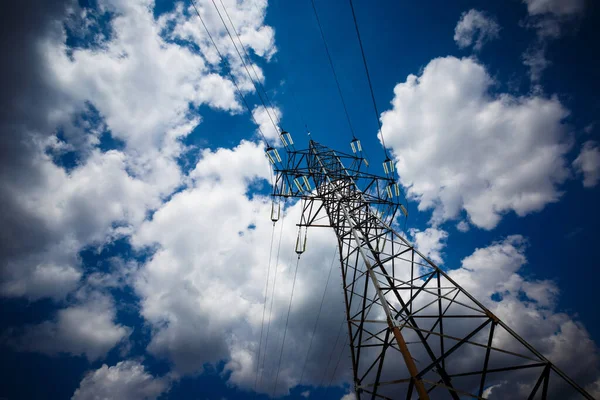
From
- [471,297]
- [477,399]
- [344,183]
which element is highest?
[344,183]

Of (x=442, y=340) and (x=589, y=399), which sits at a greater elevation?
(x=442, y=340)

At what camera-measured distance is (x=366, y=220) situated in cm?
1091

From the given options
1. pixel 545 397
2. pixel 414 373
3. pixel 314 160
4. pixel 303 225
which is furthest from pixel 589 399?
pixel 314 160

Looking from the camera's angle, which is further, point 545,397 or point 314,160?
point 314,160

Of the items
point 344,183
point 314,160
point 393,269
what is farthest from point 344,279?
point 314,160

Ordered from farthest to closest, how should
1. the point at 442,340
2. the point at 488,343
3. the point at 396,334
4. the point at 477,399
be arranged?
the point at 442,340
the point at 488,343
the point at 396,334
the point at 477,399

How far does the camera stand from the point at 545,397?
16.7 feet

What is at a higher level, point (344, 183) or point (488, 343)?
point (344, 183)

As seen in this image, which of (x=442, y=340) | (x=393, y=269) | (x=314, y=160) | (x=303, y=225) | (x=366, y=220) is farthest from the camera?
(x=314, y=160)

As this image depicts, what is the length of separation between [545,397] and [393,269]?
4185 mm

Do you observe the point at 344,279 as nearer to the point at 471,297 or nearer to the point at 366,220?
the point at 366,220

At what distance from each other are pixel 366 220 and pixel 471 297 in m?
5.03

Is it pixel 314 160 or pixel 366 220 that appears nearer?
pixel 366 220

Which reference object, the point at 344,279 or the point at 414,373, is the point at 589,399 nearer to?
the point at 414,373
